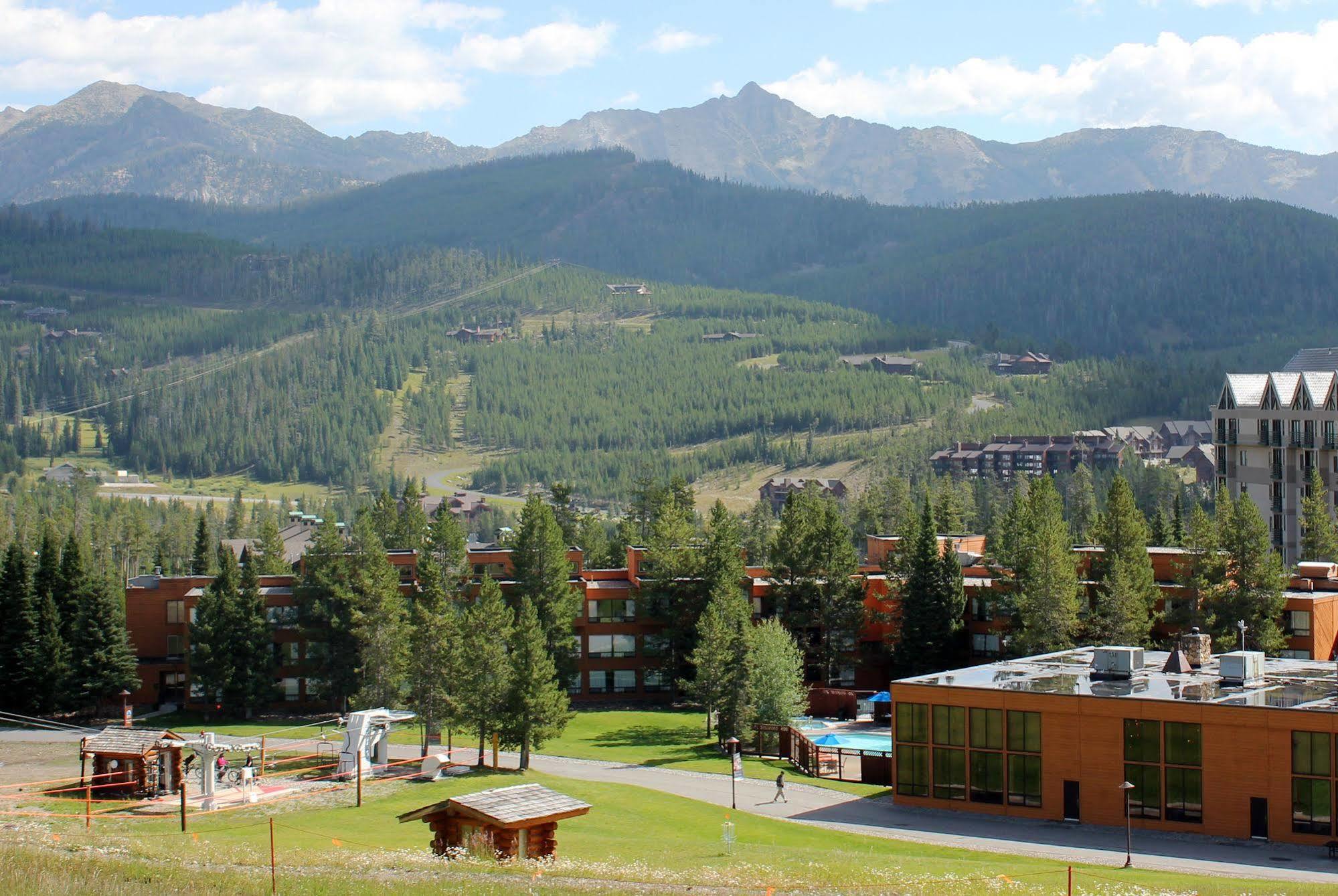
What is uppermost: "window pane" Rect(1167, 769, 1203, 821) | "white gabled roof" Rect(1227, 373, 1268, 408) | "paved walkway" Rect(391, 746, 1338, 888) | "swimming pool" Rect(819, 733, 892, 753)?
"white gabled roof" Rect(1227, 373, 1268, 408)

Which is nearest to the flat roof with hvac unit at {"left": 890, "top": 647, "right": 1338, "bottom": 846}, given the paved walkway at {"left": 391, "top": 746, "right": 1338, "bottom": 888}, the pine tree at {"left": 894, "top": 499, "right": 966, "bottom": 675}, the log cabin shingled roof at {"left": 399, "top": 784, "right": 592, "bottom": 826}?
the paved walkway at {"left": 391, "top": 746, "right": 1338, "bottom": 888}

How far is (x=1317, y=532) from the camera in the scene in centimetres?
10862

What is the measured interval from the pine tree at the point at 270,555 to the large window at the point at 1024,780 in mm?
56884

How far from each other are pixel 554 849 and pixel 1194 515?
61.7 metres

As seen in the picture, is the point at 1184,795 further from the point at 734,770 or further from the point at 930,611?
the point at 930,611

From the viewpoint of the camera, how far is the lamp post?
55.2 m

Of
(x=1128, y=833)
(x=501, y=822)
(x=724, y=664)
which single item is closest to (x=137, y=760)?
(x=501, y=822)

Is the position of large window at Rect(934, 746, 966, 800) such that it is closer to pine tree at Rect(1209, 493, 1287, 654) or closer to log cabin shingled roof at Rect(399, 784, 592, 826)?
pine tree at Rect(1209, 493, 1287, 654)

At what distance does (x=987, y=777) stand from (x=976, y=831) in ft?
15.1

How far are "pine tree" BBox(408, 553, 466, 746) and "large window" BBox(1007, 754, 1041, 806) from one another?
28062 millimetres

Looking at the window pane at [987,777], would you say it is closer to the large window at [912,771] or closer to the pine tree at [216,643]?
the large window at [912,771]

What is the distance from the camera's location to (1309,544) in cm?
10906

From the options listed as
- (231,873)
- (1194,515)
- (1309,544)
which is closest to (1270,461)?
(1309,544)

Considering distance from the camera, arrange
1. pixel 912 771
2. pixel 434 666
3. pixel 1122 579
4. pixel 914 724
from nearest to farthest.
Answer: pixel 912 771, pixel 914 724, pixel 434 666, pixel 1122 579
